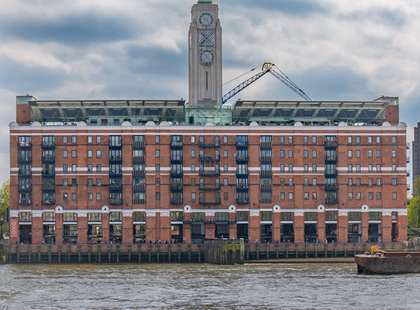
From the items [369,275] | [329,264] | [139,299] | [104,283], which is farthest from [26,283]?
[329,264]

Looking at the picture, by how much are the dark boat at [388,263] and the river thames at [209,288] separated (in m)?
1.72

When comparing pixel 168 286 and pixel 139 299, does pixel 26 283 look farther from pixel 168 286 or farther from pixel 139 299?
pixel 139 299

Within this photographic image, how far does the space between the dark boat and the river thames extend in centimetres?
172

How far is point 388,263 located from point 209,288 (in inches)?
1202

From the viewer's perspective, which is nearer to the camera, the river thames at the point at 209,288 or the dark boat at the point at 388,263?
the river thames at the point at 209,288

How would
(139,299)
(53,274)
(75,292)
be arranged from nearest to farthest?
(139,299) → (75,292) → (53,274)

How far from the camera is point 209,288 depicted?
431 ft

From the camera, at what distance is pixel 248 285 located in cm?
13512

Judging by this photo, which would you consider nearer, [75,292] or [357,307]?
[357,307]

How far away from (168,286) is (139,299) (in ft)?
54.4

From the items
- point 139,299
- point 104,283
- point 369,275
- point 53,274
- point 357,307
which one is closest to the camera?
point 357,307

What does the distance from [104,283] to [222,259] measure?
46.2 metres

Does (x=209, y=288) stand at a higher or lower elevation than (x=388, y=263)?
lower

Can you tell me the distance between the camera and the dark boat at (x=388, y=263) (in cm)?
15262
